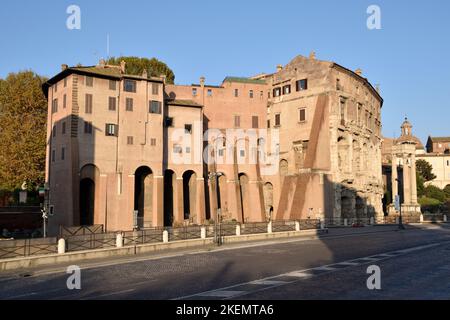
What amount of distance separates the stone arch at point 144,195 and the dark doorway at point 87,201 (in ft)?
20.6

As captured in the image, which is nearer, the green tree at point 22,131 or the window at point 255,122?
the green tree at point 22,131

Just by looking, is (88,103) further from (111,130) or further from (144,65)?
(144,65)

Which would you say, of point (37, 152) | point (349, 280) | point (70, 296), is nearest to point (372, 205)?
point (37, 152)

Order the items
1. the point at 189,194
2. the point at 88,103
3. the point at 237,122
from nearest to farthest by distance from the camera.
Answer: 1. the point at 88,103
2. the point at 189,194
3. the point at 237,122

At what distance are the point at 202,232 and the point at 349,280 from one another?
18.9 metres

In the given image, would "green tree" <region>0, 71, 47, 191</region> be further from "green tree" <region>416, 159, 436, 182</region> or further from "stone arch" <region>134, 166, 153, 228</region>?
"green tree" <region>416, 159, 436, 182</region>

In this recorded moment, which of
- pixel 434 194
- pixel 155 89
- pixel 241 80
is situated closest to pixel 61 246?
pixel 155 89

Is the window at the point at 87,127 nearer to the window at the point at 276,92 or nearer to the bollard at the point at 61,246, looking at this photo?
the bollard at the point at 61,246

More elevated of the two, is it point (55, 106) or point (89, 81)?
point (89, 81)

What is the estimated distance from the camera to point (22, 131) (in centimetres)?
5641

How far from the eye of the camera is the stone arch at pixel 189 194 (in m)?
55.9

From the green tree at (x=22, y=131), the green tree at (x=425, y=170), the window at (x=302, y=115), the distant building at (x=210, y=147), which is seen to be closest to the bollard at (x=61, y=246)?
the distant building at (x=210, y=147)

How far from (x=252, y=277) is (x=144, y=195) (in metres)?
36.0

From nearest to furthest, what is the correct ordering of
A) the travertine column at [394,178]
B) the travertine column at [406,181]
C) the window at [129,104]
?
the window at [129,104] → the travertine column at [394,178] → the travertine column at [406,181]
